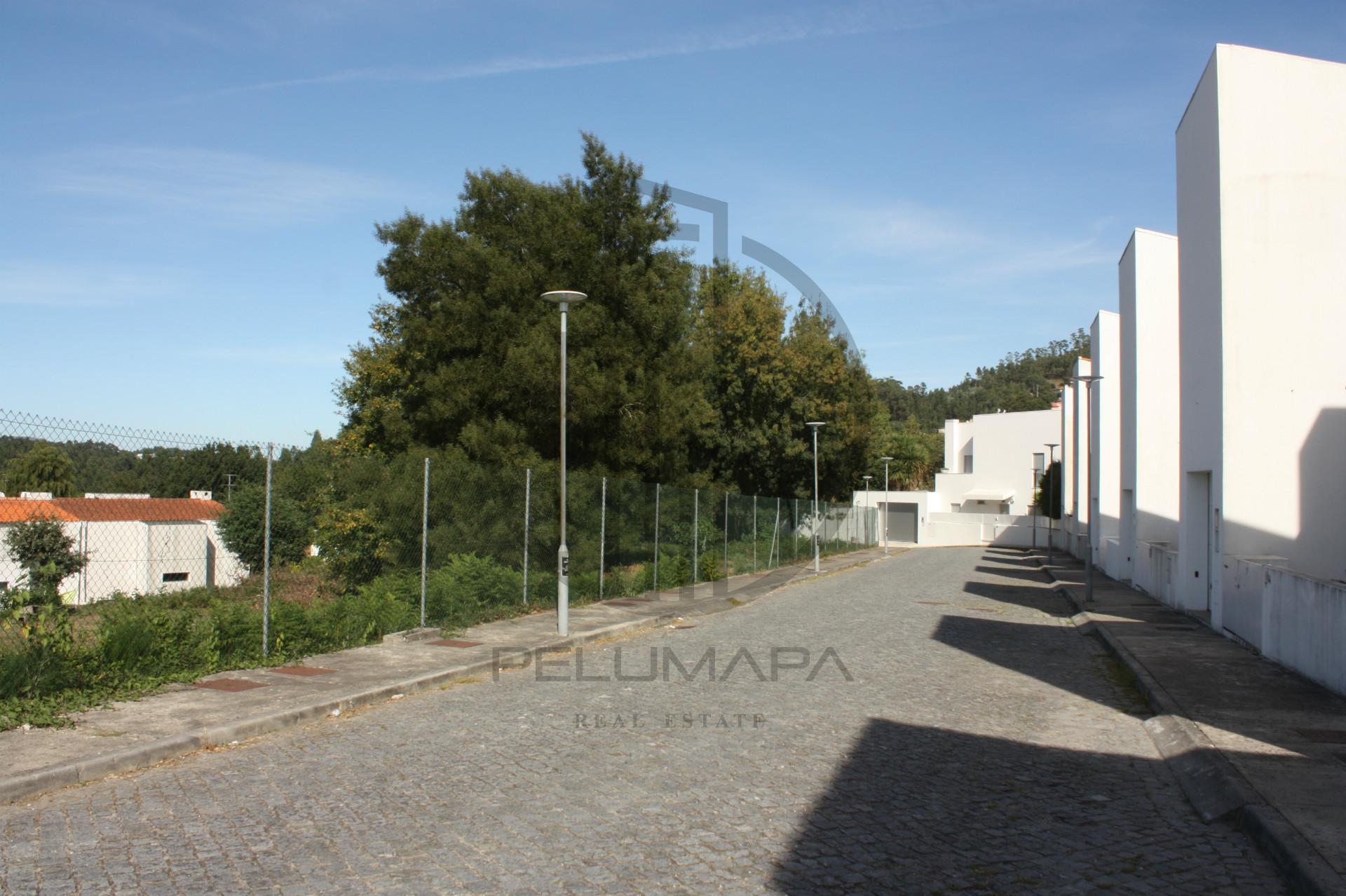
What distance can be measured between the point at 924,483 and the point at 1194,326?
92130mm

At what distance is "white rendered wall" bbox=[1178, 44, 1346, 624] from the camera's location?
15.3 metres

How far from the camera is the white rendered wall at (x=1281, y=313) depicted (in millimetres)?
15336

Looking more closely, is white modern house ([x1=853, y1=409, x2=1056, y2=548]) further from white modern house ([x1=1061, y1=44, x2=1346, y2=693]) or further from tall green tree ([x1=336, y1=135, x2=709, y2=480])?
white modern house ([x1=1061, y1=44, x2=1346, y2=693])

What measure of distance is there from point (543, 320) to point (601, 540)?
6.25 metres

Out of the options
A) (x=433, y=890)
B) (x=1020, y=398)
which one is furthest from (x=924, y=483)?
(x=433, y=890)

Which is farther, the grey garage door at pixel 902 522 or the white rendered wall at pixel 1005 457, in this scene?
the grey garage door at pixel 902 522

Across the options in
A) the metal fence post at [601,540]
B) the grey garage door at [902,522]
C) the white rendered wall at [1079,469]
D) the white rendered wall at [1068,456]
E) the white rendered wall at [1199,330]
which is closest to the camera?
the white rendered wall at [1199,330]

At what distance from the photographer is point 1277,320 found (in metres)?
15.5

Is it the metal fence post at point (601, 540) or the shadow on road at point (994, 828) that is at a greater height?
the metal fence post at point (601, 540)

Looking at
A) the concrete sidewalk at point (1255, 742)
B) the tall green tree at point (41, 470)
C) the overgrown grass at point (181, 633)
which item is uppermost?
the tall green tree at point (41, 470)

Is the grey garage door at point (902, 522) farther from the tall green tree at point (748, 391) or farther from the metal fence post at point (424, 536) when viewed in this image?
the metal fence post at point (424, 536)

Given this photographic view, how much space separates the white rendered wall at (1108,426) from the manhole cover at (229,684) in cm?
2760

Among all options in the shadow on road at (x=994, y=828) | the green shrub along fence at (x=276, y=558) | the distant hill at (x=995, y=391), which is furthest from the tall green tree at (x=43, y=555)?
the distant hill at (x=995, y=391)

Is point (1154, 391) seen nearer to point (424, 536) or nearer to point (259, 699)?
point (424, 536)
